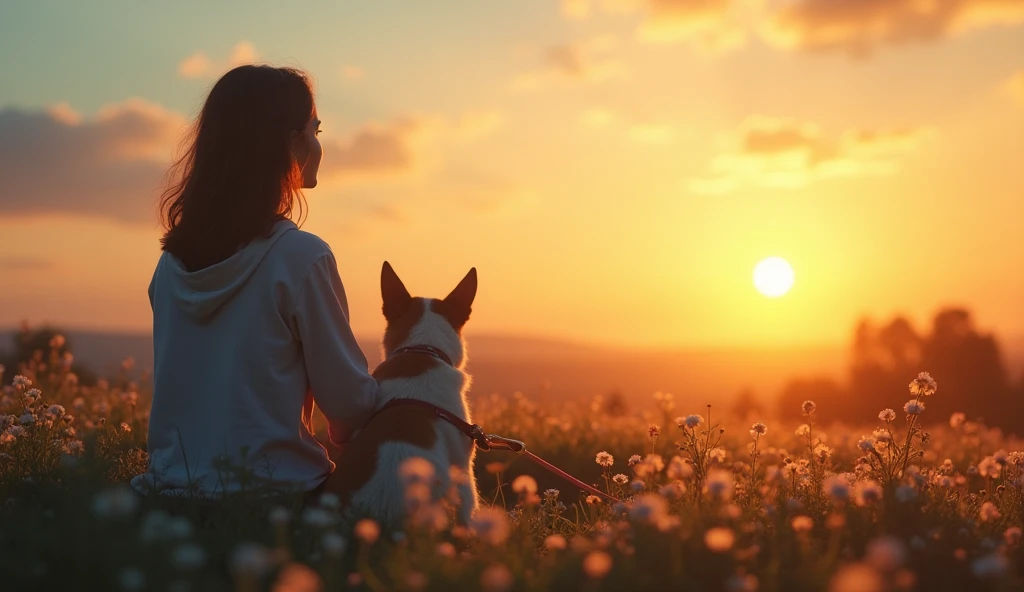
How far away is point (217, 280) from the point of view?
4.68m

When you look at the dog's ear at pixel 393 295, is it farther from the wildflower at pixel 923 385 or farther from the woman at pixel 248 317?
the wildflower at pixel 923 385

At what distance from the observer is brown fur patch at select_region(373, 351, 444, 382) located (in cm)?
521

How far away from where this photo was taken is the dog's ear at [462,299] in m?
5.95

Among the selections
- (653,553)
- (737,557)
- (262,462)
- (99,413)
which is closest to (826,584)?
(737,557)

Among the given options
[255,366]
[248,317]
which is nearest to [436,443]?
[255,366]

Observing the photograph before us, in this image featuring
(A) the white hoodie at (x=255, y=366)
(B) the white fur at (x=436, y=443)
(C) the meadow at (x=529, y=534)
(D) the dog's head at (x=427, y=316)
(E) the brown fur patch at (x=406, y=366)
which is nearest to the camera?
(C) the meadow at (x=529, y=534)

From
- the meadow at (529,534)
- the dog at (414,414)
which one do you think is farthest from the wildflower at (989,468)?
the dog at (414,414)

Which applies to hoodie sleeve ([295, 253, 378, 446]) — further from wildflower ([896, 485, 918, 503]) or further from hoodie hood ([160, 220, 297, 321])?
wildflower ([896, 485, 918, 503])

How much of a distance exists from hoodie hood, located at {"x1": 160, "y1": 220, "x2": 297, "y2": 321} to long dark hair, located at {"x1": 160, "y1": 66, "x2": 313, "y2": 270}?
12 centimetres

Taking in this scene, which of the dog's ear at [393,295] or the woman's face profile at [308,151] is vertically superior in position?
the woman's face profile at [308,151]

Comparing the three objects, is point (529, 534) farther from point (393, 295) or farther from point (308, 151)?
point (308, 151)

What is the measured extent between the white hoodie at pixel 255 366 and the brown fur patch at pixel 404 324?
89 cm

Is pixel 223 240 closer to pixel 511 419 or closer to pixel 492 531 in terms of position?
pixel 492 531

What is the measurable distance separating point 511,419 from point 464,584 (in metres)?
7.60
